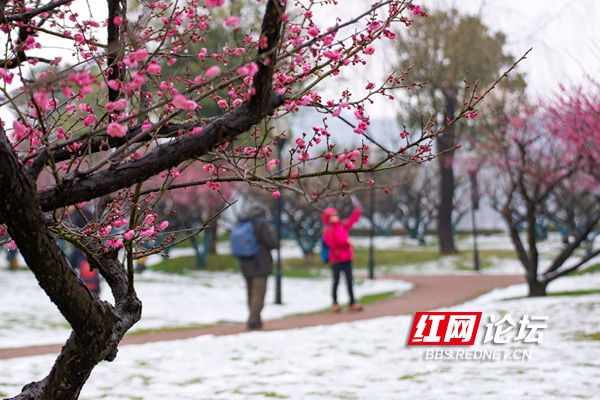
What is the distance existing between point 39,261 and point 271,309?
435 inches

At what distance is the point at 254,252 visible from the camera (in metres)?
10.2

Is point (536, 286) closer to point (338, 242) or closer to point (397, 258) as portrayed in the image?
point (338, 242)

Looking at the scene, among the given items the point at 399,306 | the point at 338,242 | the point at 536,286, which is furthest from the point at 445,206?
the point at 338,242

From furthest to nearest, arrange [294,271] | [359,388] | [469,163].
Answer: [469,163] < [294,271] < [359,388]

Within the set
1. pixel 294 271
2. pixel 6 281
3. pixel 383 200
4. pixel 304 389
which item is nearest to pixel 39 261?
pixel 304 389

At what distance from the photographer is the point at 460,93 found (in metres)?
28.0

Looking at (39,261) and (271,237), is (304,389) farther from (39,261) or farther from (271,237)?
(271,237)

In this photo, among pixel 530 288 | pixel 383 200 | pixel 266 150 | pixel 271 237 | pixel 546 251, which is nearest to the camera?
pixel 266 150

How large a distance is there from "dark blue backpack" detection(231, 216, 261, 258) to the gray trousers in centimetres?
39

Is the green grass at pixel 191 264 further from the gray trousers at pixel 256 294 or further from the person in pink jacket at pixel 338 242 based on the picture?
the gray trousers at pixel 256 294

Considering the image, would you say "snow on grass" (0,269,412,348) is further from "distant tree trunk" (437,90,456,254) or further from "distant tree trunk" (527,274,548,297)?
"distant tree trunk" (437,90,456,254)

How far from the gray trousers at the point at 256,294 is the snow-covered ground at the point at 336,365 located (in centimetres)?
81

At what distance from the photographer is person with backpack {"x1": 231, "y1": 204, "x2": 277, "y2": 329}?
10.2 metres

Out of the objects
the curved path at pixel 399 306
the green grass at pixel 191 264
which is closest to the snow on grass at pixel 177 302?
the curved path at pixel 399 306
